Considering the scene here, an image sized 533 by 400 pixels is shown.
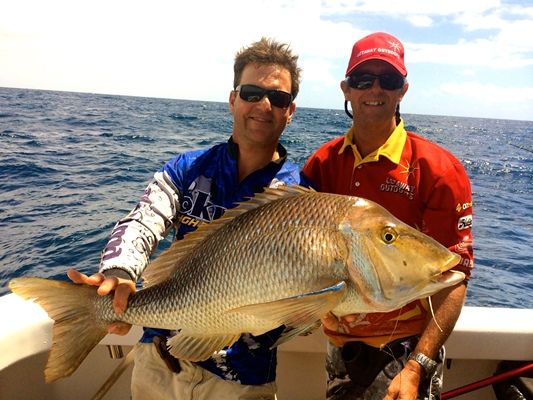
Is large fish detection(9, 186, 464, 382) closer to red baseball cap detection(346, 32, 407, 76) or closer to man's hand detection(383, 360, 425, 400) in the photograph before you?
man's hand detection(383, 360, 425, 400)

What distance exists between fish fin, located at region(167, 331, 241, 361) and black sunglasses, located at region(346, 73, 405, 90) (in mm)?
1717

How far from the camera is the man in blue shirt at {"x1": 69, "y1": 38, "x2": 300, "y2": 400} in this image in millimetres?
2557

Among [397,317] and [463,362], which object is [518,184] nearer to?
[463,362]

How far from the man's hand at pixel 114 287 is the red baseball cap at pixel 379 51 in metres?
1.89

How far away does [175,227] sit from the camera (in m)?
2.90

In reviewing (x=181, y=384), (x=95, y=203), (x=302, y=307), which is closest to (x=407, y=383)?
(x=302, y=307)

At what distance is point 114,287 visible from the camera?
7.23 ft

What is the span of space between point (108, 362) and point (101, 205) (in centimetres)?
671

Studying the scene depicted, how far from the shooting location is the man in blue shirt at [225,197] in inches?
101

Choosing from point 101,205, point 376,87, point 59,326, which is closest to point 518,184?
point 101,205

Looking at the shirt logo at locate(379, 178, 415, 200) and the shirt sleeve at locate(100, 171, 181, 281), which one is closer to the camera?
the shirt sleeve at locate(100, 171, 181, 281)

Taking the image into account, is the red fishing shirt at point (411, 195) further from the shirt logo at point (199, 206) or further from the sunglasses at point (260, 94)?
the shirt logo at point (199, 206)

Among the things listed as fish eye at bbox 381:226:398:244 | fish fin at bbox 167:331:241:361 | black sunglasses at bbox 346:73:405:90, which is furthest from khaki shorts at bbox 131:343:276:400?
black sunglasses at bbox 346:73:405:90

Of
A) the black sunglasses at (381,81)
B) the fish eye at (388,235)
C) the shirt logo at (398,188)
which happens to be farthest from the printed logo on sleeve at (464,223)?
the black sunglasses at (381,81)
